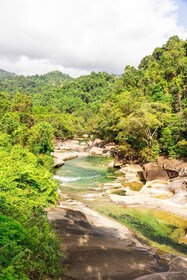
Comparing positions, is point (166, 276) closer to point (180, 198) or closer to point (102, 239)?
point (102, 239)

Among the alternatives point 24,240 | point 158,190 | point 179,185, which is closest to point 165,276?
point 24,240

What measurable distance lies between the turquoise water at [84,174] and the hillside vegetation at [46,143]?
349 centimetres

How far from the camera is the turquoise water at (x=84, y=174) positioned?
3572 cm

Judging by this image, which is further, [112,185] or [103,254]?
[112,185]

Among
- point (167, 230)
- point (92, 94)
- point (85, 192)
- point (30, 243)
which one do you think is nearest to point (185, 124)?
point (85, 192)

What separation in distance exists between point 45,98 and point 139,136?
4858 inches

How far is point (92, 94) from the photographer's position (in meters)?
165

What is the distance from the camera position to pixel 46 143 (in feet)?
133

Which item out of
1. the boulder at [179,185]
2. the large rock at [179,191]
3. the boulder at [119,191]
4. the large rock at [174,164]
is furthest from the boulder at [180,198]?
the large rock at [174,164]

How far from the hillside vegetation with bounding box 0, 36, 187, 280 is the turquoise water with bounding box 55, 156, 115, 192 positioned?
11.4ft

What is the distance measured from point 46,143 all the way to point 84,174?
749 centimetres

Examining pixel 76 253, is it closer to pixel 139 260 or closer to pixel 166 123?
pixel 139 260

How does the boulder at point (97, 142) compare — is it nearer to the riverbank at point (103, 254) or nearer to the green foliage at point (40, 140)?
the green foliage at point (40, 140)

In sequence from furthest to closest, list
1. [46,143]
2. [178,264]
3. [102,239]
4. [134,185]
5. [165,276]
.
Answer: [46,143] < [134,185] < [102,239] < [178,264] < [165,276]
